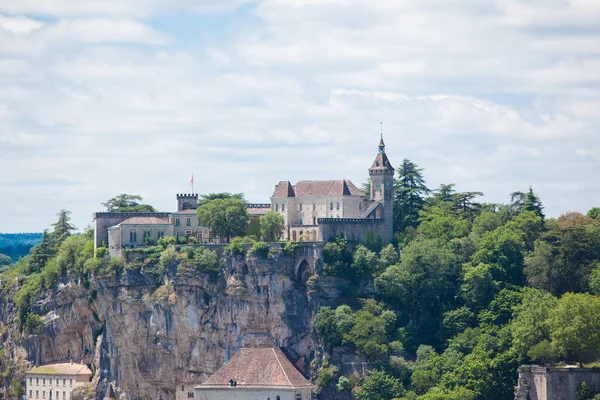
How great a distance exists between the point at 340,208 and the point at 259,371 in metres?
17.3

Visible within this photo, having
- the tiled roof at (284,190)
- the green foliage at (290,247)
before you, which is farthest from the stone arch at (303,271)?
the tiled roof at (284,190)

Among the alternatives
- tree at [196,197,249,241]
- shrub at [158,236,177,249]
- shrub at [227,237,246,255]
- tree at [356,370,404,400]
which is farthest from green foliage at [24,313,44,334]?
tree at [356,370,404,400]

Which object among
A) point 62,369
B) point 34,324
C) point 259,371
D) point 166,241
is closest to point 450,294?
point 259,371

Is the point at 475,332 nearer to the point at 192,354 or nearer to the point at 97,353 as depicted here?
the point at 192,354

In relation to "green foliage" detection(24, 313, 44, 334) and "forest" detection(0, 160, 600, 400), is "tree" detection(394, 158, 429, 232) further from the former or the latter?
"green foliage" detection(24, 313, 44, 334)

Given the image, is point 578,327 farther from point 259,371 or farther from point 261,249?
point 261,249

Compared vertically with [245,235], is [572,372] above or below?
below

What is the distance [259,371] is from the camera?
380 feet

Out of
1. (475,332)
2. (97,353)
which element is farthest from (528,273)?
(97,353)

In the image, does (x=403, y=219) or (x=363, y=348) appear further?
(x=403, y=219)

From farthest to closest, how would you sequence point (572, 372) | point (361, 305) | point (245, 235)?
point (245, 235) → point (361, 305) → point (572, 372)

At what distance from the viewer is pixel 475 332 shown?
112812 mm

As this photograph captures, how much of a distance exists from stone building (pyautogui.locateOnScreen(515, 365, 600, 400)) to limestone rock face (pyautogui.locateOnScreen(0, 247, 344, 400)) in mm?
20999

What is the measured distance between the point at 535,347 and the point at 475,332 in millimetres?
7893
